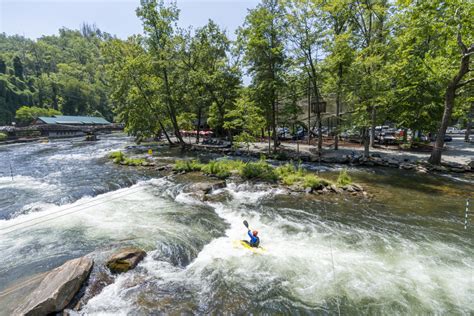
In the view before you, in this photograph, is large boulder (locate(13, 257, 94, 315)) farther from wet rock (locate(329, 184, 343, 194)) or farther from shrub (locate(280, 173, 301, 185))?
wet rock (locate(329, 184, 343, 194))

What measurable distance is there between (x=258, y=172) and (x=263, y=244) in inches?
301

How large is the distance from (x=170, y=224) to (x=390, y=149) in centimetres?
2369

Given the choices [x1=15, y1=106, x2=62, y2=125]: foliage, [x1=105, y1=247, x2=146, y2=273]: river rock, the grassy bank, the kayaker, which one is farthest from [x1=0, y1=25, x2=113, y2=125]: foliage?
the kayaker

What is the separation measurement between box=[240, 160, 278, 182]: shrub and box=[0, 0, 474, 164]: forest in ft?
14.8

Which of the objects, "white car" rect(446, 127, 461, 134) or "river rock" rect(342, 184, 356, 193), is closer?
"river rock" rect(342, 184, 356, 193)

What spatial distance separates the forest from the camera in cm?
1532

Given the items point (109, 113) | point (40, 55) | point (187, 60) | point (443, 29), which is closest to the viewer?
point (443, 29)

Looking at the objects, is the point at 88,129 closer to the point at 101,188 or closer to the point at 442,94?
the point at 101,188

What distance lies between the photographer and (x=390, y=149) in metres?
23.3

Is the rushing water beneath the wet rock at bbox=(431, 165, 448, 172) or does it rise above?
beneath

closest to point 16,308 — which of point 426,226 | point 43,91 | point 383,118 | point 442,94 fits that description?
point 426,226

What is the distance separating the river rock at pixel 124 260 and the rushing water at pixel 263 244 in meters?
0.25

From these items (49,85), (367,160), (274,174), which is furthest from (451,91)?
(49,85)

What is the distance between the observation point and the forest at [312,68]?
15320 millimetres
